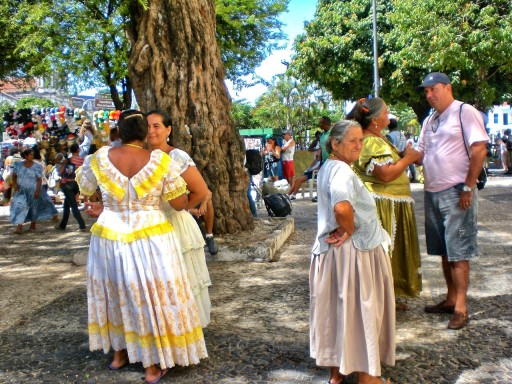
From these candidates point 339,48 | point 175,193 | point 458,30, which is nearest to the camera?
point 175,193

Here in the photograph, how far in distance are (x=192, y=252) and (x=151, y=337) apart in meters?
1.03

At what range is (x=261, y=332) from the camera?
16.7ft

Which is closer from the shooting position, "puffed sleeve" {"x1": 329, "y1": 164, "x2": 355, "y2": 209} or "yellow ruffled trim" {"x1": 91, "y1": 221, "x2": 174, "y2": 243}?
"puffed sleeve" {"x1": 329, "y1": 164, "x2": 355, "y2": 209}

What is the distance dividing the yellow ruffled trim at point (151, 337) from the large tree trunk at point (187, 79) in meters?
4.66

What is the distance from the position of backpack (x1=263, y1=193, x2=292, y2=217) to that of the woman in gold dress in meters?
5.77

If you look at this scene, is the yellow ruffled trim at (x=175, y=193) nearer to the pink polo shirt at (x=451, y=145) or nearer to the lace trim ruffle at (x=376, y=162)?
the lace trim ruffle at (x=376, y=162)

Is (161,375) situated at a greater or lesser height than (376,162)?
lesser

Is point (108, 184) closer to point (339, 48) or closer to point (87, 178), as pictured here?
point (87, 178)

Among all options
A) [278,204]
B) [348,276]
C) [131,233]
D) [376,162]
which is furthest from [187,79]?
[348,276]

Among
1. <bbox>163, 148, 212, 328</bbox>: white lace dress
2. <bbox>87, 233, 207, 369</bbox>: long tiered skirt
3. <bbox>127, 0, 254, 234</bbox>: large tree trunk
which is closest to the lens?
<bbox>87, 233, 207, 369</bbox>: long tiered skirt

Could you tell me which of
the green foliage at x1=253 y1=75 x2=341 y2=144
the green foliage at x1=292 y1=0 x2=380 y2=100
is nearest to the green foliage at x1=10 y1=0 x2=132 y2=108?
the green foliage at x1=292 y1=0 x2=380 y2=100

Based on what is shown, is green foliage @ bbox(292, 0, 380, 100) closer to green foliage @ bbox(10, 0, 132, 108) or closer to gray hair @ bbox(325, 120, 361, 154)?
green foliage @ bbox(10, 0, 132, 108)

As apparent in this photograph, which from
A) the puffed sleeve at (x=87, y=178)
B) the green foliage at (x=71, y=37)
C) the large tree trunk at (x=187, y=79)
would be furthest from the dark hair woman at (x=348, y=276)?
the green foliage at (x=71, y=37)

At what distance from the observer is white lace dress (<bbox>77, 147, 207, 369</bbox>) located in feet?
13.3
